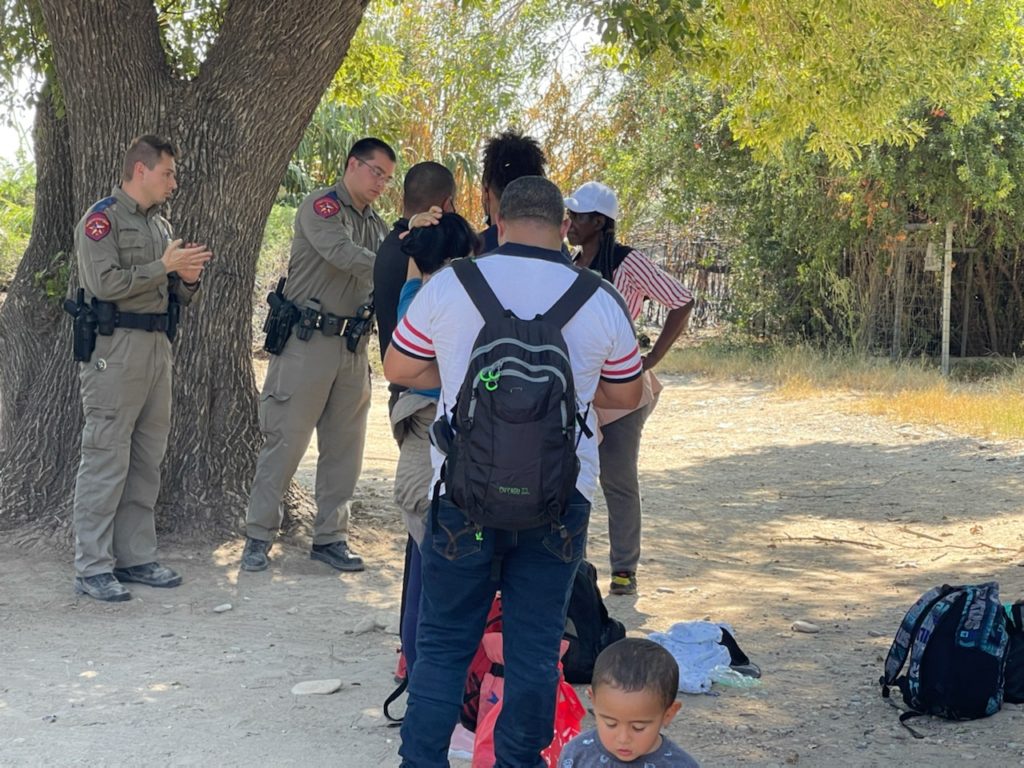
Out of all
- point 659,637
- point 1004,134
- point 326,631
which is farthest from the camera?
point 1004,134

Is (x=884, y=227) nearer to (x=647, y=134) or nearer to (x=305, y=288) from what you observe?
(x=647, y=134)

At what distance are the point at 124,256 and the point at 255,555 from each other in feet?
5.12

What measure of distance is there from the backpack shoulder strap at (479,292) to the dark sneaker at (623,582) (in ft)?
9.55

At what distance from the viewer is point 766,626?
551cm

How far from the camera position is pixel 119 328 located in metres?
5.55

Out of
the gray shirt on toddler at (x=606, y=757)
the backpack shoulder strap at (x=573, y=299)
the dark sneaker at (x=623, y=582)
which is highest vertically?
the backpack shoulder strap at (x=573, y=299)

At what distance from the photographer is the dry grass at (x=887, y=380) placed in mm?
11297

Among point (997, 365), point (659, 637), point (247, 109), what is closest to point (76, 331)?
point (247, 109)

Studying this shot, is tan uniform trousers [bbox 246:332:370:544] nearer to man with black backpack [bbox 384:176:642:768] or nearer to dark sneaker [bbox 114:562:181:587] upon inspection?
dark sneaker [bbox 114:562:181:587]

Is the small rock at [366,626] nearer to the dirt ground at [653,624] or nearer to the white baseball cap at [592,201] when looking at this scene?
the dirt ground at [653,624]

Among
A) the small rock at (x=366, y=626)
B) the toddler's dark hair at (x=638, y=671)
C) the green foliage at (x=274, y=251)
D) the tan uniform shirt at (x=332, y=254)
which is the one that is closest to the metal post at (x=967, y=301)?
the green foliage at (x=274, y=251)

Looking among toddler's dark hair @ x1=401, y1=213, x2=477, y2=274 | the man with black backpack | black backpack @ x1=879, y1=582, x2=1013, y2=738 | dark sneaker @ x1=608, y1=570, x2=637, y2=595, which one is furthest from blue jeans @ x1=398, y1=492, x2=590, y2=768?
dark sneaker @ x1=608, y1=570, x2=637, y2=595

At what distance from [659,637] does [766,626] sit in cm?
86

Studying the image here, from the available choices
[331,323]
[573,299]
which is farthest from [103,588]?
[573,299]
